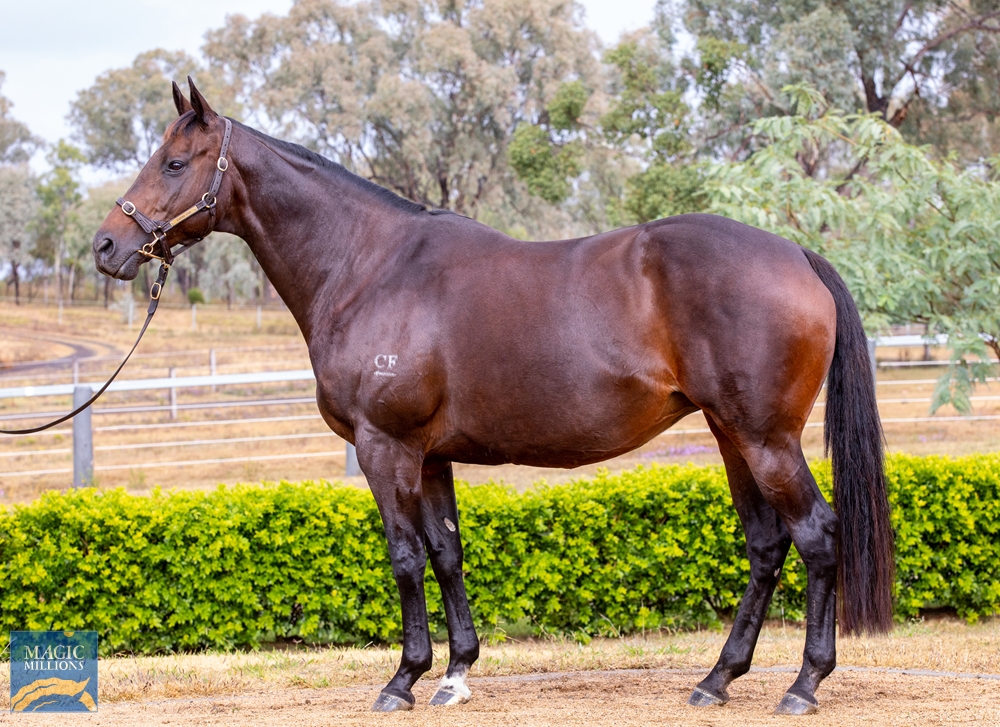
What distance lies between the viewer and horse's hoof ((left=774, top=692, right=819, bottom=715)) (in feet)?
12.7

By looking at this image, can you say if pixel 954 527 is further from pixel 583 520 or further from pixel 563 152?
pixel 563 152

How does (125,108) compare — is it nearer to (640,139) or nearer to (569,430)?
(640,139)

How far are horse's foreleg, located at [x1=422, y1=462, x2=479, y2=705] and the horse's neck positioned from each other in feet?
3.11

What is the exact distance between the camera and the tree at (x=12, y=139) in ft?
185

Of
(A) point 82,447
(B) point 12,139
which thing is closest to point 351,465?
(A) point 82,447

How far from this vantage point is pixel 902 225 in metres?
9.26

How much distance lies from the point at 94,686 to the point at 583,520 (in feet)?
10.4

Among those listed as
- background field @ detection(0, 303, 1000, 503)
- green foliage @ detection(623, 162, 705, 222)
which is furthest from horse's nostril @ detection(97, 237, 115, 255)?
green foliage @ detection(623, 162, 705, 222)

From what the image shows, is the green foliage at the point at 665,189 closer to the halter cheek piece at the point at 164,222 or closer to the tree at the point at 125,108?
the halter cheek piece at the point at 164,222

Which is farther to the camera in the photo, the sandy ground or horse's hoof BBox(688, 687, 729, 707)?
horse's hoof BBox(688, 687, 729, 707)

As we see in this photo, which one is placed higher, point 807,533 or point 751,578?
point 807,533

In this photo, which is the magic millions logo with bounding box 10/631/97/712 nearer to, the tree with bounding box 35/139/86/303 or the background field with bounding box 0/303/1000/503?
the background field with bounding box 0/303/1000/503

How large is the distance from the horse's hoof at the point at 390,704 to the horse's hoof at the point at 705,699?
126 cm

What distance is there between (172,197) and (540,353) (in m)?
1.83
